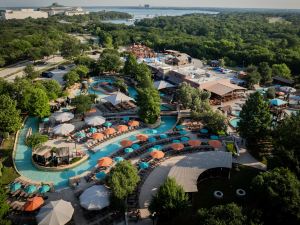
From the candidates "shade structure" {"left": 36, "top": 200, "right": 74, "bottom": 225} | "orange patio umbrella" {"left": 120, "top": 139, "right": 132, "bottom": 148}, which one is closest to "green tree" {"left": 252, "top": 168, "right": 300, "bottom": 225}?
"shade structure" {"left": 36, "top": 200, "right": 74, "bottom": 225}

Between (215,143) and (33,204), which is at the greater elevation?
(215,143)

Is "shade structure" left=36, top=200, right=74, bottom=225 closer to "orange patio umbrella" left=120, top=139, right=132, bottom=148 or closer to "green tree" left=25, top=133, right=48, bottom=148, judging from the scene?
"green tree" left=25, top=133, right=48, bottom=148

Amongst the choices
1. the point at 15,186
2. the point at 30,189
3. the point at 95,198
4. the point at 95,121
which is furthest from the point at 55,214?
the point at 95,121

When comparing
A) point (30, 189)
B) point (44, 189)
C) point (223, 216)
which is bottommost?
point (44, 189)

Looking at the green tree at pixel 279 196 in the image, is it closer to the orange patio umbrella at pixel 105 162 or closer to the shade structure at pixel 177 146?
the shade structure at pixel 177 146

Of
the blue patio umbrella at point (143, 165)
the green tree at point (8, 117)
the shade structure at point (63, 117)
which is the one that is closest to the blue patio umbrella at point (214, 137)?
the blue patio umbrella at point (143, 165)

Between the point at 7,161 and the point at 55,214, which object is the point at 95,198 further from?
the point at 7,161
